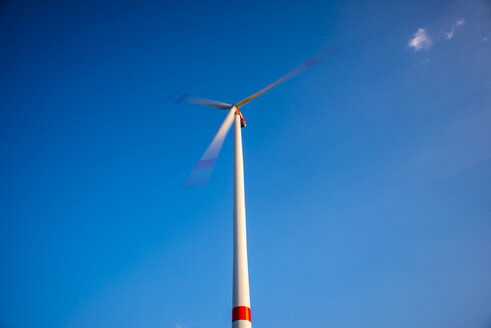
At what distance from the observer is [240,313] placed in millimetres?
11562

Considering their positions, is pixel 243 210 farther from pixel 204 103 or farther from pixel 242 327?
pixel 204 103

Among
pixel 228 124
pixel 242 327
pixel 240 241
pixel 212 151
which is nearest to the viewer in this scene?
pixel 242 327

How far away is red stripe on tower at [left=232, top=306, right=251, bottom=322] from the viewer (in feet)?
37.7

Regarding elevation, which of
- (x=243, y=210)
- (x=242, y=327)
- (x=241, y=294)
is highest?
(x=243, y=210)

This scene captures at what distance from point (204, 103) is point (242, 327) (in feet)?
52.1

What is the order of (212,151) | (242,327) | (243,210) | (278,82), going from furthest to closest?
(278,82) < (212,151) < (243,210) < (242,327)

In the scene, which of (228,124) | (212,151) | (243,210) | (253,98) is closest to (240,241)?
(243,210)

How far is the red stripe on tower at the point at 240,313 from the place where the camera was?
11.5m

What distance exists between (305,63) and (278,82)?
235 centimetres

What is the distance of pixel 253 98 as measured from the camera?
2195 centimetres

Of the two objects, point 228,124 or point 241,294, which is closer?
point 241,294

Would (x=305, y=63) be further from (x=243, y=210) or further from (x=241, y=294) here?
(x=241, y=294)

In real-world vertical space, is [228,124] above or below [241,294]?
above

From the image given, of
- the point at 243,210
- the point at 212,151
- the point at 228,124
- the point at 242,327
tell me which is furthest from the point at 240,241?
the point at 228,124
